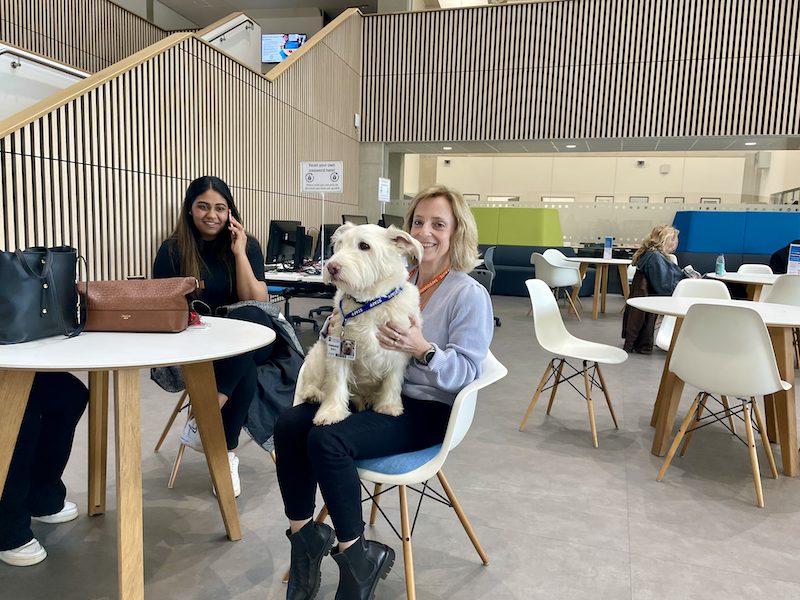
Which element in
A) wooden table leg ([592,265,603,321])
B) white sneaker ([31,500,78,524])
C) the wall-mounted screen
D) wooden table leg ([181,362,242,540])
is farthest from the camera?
the wall-mounted screen

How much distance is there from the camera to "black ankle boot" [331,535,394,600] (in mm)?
1528

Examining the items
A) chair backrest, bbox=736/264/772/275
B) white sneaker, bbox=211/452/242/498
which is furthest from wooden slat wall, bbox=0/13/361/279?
chair backrest, bbox=736/264/772/275

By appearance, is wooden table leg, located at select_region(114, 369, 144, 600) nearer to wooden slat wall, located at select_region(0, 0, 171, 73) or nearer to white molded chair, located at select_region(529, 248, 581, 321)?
white molded chair, located at select_region(529, 248, 581, 321)

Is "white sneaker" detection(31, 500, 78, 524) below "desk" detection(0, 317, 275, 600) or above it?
below

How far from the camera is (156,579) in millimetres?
1872

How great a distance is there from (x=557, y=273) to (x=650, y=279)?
2176mm

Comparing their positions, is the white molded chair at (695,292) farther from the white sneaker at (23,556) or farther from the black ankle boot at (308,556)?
the white sneaker at (23,556)

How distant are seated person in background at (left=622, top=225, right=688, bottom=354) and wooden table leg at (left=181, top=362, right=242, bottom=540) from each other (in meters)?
4.50

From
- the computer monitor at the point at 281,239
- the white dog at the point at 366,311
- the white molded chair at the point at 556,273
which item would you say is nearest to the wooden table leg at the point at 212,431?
the white dog at the point at 366,311

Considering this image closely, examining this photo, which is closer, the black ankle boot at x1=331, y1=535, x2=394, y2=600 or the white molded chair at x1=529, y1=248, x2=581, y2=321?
the black ankle boot at x1=331, y1=535, x2=394, y2=600

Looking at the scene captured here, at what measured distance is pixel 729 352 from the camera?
2.55 metres

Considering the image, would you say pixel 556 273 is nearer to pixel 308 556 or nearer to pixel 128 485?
pixel 308 556

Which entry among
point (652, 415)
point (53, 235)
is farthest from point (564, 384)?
point (53, 235)

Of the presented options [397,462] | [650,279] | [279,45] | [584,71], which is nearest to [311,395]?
[397,462]
